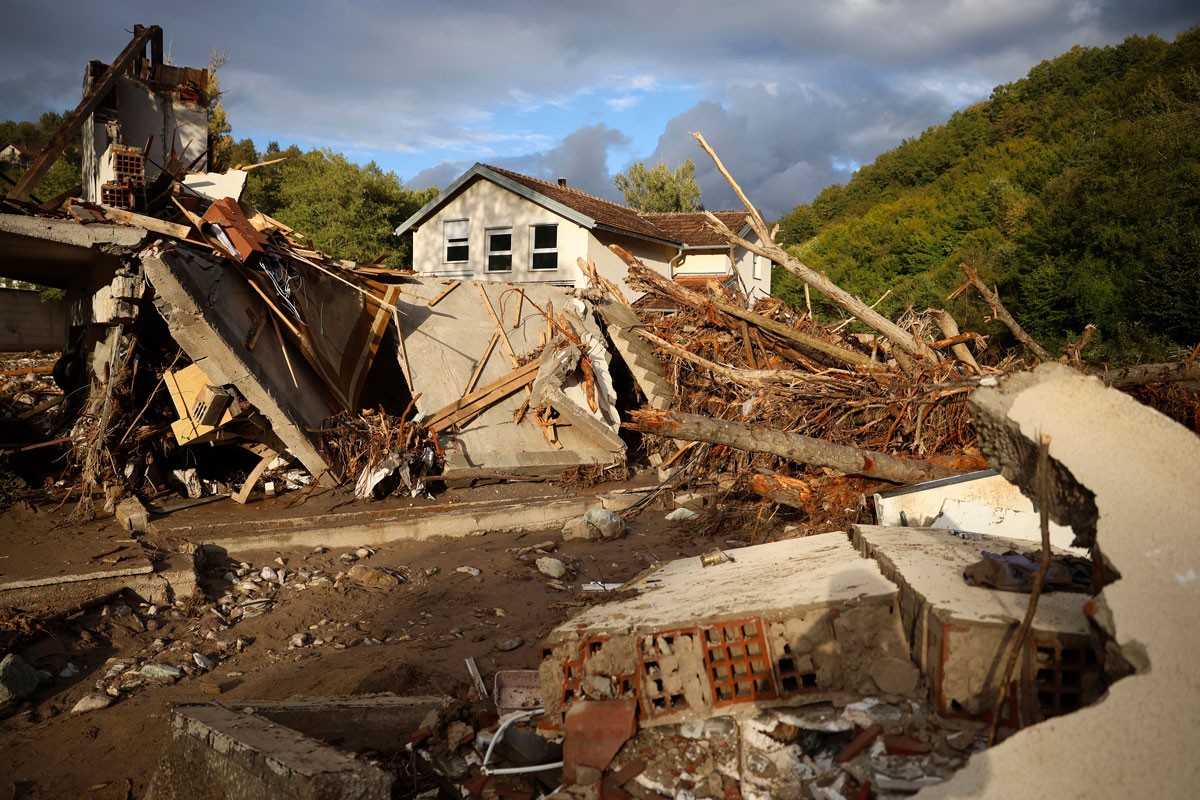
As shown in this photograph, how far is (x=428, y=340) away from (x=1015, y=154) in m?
26.3

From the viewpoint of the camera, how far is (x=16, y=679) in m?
4.80

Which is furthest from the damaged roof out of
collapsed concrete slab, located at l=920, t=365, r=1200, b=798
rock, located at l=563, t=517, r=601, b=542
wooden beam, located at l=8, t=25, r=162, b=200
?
collapsed concrete slab, located at l=920, t=365, r=1200, b=798

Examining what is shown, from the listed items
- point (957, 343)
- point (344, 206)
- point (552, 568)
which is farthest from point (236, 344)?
point (344, 206)

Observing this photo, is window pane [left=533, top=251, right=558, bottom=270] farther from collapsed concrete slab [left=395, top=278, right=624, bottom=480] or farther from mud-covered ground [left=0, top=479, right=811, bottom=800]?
mud-covered ground [left=0, top=479, right=811, bottom=800]

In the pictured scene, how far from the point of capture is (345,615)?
629 cm

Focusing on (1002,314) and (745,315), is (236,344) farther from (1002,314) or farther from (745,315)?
(1002,314)

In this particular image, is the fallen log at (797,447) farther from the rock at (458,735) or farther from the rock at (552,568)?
the rock at (458,735)

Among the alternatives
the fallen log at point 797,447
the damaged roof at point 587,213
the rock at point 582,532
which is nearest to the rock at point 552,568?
the rock at point 582,532

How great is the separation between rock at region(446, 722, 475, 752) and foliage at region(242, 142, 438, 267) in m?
25.1

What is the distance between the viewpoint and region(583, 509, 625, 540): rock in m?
8.10

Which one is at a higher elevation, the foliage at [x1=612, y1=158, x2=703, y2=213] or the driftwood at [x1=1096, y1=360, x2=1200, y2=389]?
the foliage at [x1=612, y1=158, x2=703, y2=213]

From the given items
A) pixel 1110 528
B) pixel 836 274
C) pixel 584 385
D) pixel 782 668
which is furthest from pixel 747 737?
pixel 836 274

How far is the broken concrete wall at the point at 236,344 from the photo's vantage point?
806cm

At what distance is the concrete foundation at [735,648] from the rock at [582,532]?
4160mm
